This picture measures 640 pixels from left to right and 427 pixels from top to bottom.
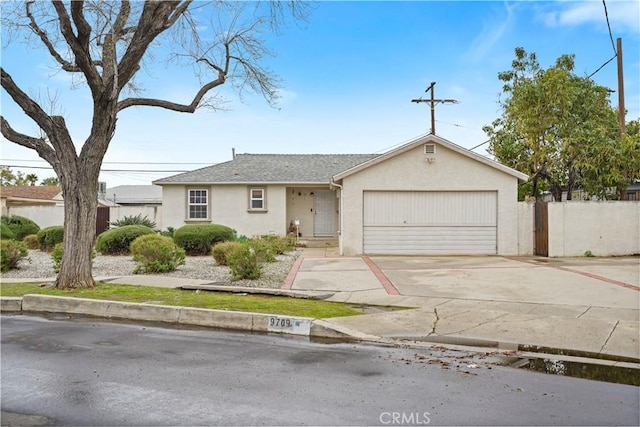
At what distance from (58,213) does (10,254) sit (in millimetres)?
13059

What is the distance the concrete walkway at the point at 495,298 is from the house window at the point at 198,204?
30.6ft

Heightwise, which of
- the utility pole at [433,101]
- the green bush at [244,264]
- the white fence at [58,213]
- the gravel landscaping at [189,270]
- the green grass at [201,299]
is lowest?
the green grass at [201,299]

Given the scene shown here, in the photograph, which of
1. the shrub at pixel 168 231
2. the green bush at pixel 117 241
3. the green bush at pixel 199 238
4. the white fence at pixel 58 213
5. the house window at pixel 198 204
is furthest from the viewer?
the white fence at pixel 58 213

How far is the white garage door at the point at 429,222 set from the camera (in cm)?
1864

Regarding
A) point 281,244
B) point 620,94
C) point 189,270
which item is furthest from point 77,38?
point 620,94

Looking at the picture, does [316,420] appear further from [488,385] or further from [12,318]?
[12,318]

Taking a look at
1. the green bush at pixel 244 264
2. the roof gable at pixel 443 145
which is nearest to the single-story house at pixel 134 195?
the roof gable at pixel 443 145

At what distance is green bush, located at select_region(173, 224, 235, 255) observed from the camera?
18.8 metres

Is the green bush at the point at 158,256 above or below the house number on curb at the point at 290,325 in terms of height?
above

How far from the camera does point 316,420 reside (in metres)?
4.22

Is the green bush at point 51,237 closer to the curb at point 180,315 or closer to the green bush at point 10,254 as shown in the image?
the green bush at point 10,254

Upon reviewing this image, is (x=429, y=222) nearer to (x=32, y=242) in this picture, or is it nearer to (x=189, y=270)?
(x=189, y=270)

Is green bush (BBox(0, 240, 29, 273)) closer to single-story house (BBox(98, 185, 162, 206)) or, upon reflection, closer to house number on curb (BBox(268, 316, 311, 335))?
house number on curb (BBox(268, 316, 311, 335))

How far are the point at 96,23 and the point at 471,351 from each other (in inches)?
403
